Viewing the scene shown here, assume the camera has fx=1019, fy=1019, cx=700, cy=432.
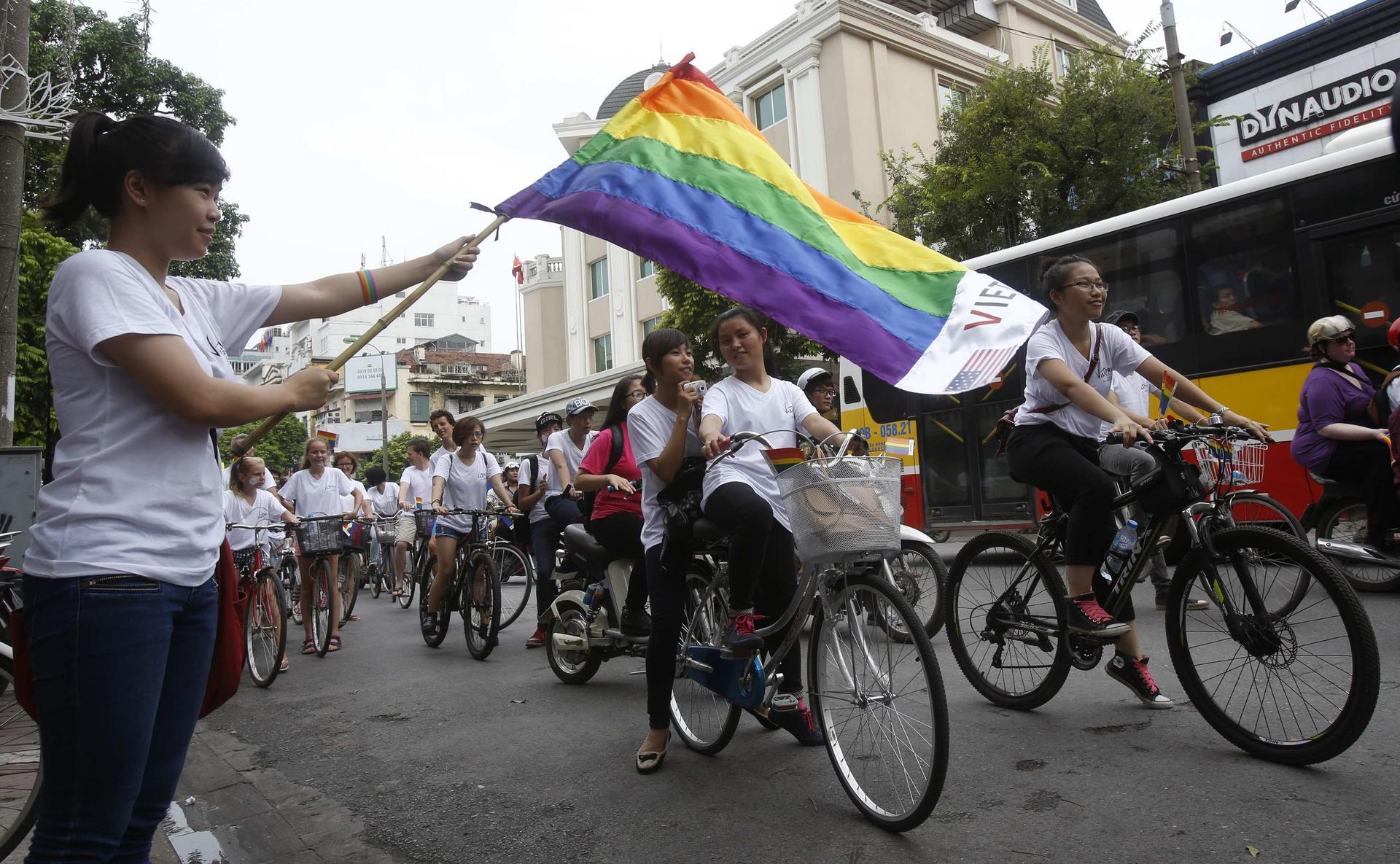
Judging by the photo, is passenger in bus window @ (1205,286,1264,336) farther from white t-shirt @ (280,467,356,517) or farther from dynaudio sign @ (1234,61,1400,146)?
dynaudio sign @ (1234,61,1400,146)

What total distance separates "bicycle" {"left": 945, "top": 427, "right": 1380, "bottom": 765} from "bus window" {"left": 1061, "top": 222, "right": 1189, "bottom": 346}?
593 cm

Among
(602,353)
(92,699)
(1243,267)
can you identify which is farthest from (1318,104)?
(92,699)

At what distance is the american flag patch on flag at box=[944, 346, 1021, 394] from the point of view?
367cm

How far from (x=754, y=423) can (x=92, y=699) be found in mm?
2623

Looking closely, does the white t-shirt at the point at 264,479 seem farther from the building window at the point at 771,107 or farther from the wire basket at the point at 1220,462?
the building window at the point at 771,107

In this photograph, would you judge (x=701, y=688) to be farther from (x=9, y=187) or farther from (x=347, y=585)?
(x=347, y=585)

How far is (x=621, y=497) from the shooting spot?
5.80 meters

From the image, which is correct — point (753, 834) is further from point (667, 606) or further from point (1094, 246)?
point (1094, 246)

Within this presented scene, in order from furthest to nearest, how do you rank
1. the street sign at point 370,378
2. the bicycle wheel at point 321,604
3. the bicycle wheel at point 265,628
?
the street sign at point 370,378
the bicycle wheel at point 321,604
the bicycle wheel at point 265,628

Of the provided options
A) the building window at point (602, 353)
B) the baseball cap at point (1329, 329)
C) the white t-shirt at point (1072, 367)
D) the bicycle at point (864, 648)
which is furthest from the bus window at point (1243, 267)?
the building window at point (602, 353)

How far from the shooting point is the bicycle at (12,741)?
11.3ft

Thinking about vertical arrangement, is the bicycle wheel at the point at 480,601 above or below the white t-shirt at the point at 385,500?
below

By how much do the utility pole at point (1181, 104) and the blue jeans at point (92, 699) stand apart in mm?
15066

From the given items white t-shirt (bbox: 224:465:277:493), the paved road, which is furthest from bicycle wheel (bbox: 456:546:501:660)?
white t-shirt (bbox: 224:465:277:493)
